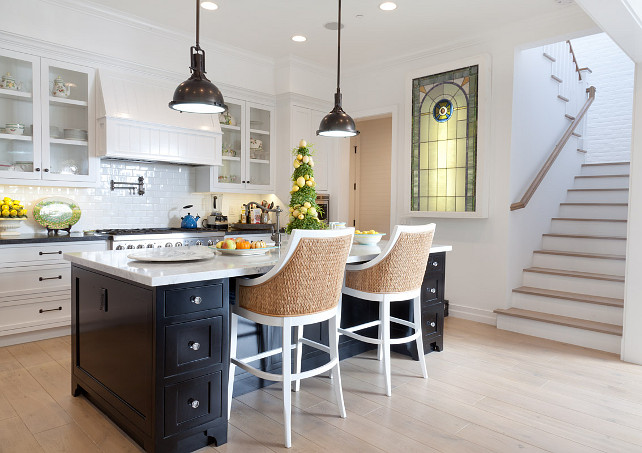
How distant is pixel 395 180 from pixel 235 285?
3.39 m

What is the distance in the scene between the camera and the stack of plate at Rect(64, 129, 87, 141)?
4.04m

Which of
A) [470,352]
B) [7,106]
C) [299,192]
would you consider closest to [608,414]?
[470,352]

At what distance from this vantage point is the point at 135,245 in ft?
13.5

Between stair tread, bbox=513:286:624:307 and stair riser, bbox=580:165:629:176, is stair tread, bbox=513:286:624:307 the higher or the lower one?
the lower one

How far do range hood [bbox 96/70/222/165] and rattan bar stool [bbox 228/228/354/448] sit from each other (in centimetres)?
255

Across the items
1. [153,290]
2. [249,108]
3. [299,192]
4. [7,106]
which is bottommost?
[153,290]

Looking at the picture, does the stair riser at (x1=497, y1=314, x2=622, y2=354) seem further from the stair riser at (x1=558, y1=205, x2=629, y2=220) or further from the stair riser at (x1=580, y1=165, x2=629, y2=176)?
the stair riser at (x1=580, y1=165, x2=629, y2=176)

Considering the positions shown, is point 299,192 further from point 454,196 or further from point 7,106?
point 7,106

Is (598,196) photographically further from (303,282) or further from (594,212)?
(303,282)

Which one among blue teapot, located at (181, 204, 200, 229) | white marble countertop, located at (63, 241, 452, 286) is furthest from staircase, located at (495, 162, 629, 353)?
blue teapot, located at (181, 204, 200, 229)

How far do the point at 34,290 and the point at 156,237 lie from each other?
3.45 feet

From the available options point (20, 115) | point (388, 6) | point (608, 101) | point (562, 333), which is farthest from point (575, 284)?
point (20, 115)

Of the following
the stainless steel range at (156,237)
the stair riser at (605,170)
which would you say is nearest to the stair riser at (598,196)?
the stair riser at (605,170)

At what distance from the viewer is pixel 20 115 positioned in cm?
382
